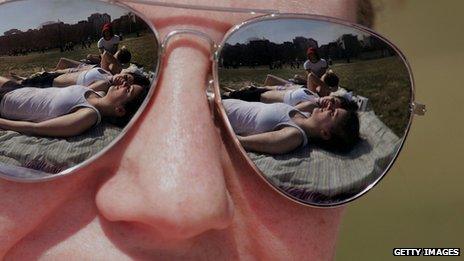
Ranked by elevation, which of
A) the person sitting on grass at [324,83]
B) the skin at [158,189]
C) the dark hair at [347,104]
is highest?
the person sitting on grass at [324,83]

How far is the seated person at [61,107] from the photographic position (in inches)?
34.2

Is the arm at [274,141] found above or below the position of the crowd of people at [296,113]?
below

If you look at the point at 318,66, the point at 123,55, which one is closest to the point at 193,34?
the point at 123,55

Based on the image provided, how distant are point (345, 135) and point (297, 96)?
0.36ft

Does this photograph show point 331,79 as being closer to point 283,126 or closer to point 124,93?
point 283,126

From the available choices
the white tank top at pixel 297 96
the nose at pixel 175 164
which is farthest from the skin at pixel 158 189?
the white tank top at pixel 297 96

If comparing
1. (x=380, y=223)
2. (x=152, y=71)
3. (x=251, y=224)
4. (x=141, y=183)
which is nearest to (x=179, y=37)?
(x=152, y=71)

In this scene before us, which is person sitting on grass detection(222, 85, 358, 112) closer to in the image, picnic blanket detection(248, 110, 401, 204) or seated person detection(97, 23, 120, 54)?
picnic blanket detection(248, 110, 401, 204)

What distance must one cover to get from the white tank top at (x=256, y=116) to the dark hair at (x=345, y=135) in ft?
0.27

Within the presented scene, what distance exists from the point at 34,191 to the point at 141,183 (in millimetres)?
169

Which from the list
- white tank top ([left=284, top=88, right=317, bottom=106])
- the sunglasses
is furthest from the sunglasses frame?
white tank top ([left=284, top=88, right=317, bottom=106])

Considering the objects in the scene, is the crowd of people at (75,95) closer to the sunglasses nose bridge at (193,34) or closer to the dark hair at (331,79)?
the sunglasses nose bridge at (193,34)

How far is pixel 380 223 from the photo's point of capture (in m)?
3.16

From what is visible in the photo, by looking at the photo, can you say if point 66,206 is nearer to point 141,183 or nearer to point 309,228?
point 141,183
